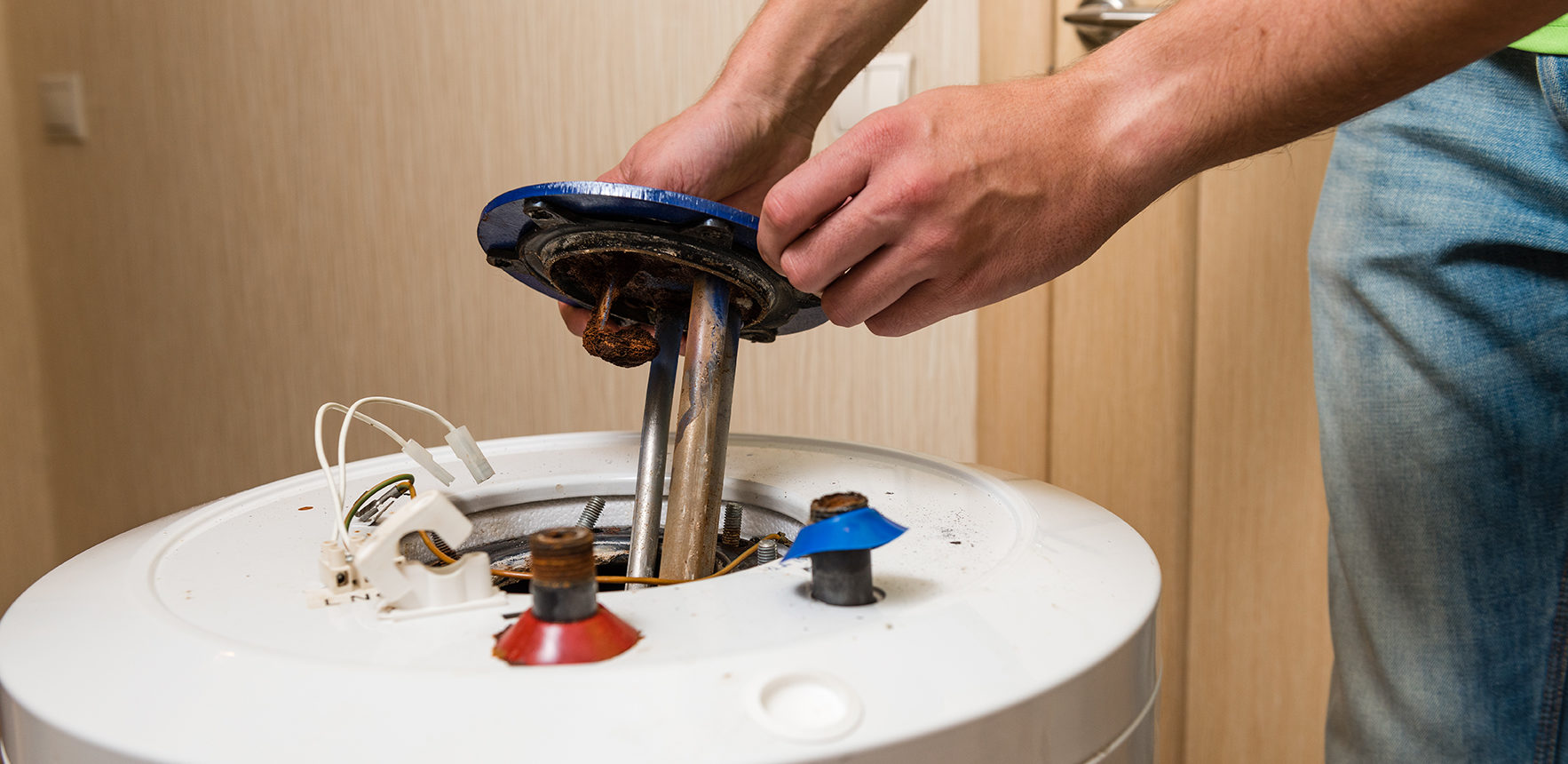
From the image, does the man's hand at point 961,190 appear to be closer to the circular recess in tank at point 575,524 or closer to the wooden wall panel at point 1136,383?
the circular recess in tank at point 575,524

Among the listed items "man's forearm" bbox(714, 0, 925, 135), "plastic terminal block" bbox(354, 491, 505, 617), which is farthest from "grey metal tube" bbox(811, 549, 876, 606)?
"man's forearm" bbox(714, 0, 925, 135)

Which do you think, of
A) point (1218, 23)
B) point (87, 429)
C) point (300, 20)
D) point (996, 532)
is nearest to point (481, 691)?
point (996, 532)

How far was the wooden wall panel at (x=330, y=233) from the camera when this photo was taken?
1046mm

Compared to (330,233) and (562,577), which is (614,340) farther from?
(330,233)

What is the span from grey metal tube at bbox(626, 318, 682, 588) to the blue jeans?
50 centimetres

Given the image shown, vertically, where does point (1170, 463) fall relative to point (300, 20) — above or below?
below

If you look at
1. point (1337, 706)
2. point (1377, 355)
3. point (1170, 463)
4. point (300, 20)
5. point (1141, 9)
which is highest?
point (300, 20)

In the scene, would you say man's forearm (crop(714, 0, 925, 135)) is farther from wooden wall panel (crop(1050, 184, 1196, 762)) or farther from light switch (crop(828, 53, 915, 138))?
wooden wall panel (crop(1050, 184, 1196, 762))

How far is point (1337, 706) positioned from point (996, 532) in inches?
18.8

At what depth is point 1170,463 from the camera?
975 mm

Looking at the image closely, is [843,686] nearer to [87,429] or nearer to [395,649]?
[395,649]

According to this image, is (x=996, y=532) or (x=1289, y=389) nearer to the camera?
(x=996, y=532)

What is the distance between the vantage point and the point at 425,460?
581mm

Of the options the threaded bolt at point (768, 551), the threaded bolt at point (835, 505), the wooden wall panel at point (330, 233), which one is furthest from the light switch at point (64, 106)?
the threaded bolt at point (835, 505)
